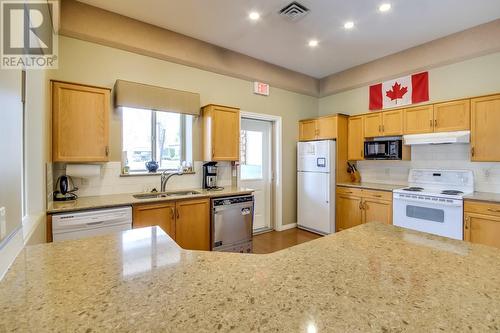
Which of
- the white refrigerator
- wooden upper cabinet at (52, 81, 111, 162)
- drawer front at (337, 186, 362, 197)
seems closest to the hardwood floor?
the white refrigerator

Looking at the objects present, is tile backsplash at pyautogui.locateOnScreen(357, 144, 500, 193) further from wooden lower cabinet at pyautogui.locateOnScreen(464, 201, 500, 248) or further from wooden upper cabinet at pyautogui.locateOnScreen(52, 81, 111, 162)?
wooden upper cabinet at pyautogui.locateOnScreen(52, 81, 111, 162)

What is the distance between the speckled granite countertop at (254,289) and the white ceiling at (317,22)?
2.68m

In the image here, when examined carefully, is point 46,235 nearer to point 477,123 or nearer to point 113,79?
point 113,79

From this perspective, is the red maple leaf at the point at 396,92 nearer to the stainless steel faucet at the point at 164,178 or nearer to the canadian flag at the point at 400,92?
the canadian flag at the point at 400,92

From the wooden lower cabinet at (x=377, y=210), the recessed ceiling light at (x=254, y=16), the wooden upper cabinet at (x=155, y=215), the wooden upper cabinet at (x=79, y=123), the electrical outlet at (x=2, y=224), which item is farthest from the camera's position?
the wooden lower cabinet at (x=377, y=210)

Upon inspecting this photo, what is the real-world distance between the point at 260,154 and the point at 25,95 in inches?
136

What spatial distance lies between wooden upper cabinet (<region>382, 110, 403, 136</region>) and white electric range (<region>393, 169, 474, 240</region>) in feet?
2.34

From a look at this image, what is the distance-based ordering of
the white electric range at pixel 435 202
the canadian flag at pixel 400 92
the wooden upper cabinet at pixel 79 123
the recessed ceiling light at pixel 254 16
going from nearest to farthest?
the wooden upper cabinet at pixel 79 123
the recessed ceiling light at pixel 254 16
the white electric range at pixel 435 202
the canadian flag at pixel 400 92

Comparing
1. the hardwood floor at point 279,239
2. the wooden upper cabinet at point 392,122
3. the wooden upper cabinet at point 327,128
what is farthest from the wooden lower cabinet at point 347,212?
the wooden upper cabinet at point 392,122

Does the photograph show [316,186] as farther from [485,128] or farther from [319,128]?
[485,128]

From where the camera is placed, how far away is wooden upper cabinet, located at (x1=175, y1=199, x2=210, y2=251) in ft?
9.57

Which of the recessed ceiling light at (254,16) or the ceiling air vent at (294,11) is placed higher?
the recessed ceiling light at (254,16)

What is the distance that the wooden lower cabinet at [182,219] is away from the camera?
8.78 ft

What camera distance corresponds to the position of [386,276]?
895mm
